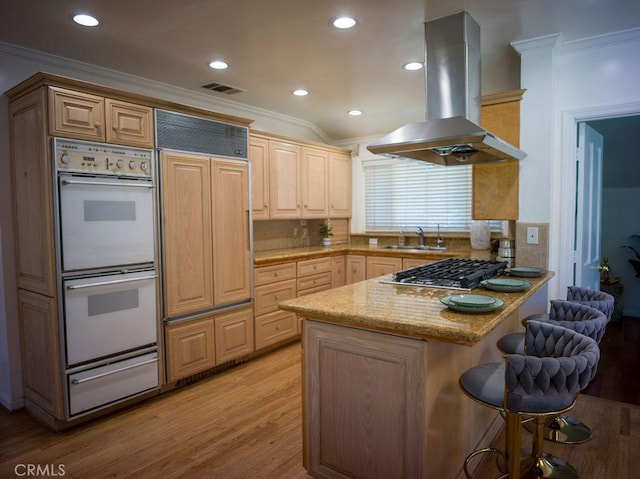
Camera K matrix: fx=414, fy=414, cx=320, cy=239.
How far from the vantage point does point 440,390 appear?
1.80m

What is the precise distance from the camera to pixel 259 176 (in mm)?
4289

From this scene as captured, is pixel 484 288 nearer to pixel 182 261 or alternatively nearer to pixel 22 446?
pixel 182 261

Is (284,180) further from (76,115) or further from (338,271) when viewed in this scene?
(76,115)

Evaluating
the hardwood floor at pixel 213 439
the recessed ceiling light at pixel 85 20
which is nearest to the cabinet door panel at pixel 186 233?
the hardwood floor at pixel 213 439

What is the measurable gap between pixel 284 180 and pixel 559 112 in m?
2.67

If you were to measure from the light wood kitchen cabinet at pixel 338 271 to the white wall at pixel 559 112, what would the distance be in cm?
228

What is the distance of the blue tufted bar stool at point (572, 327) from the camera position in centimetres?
187

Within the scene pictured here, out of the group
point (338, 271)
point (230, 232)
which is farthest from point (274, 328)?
point (338, 271)

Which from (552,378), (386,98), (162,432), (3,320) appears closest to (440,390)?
(552,378)

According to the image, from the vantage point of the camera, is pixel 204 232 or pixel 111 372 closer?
pixel 111 372

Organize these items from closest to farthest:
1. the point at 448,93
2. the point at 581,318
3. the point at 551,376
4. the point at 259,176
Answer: the point at 551,376
the point at 581,318
the point at 448,93
the point at 259,176

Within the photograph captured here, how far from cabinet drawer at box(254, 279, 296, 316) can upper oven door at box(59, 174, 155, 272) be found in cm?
121

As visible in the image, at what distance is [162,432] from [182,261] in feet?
3.93

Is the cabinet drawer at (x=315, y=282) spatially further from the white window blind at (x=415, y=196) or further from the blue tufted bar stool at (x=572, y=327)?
the blue tufted bar stool at (x=572, y=327)
